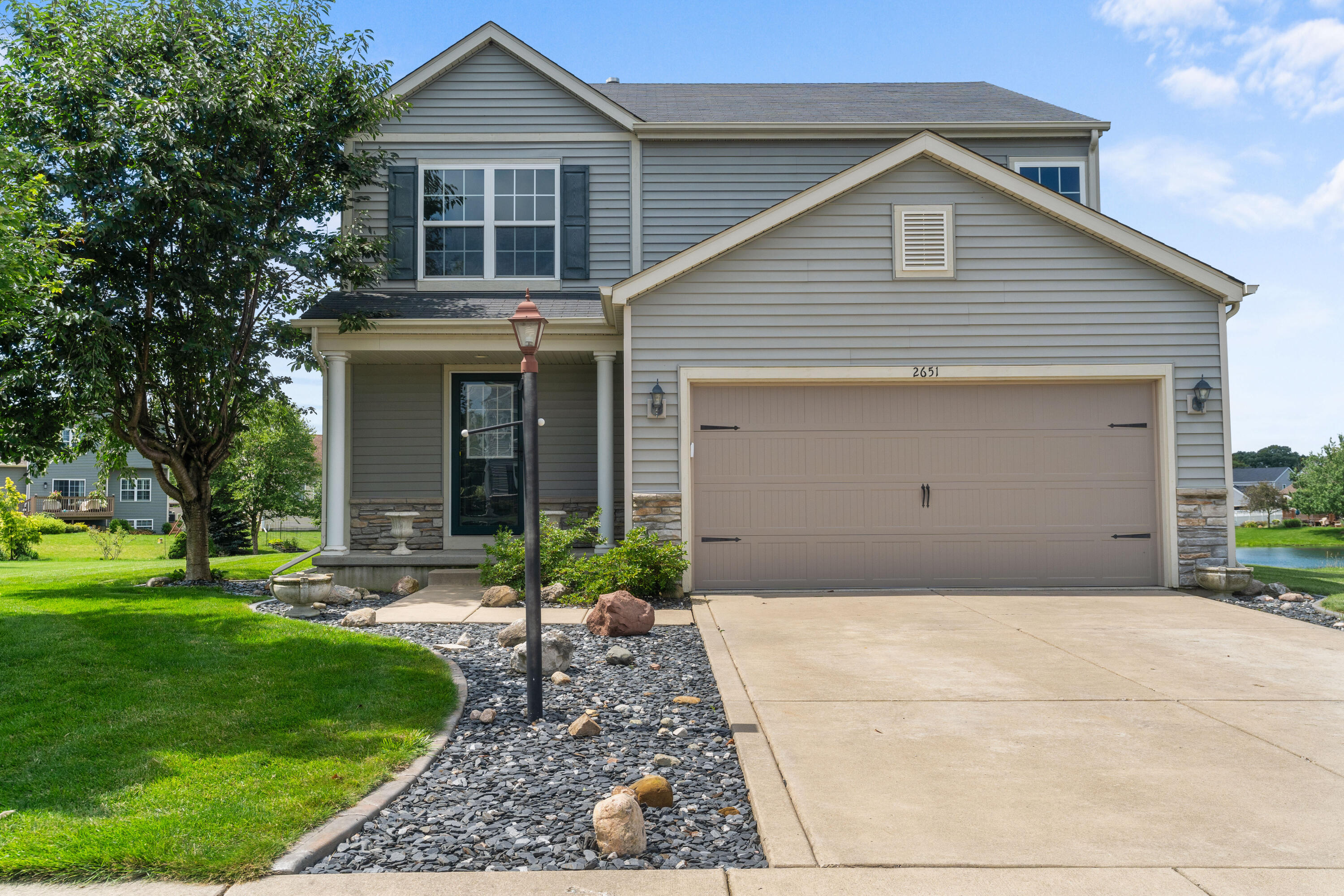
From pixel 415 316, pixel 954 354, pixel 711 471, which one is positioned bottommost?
pixel 711 471

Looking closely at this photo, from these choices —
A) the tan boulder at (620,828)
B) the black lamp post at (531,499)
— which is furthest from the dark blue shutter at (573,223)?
the tan boulder at (620,828)

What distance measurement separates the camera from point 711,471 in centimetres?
877

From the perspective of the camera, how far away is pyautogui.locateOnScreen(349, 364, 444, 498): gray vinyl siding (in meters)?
10.8

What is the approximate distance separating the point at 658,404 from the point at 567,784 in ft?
17.7

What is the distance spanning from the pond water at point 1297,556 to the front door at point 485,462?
1374 cm

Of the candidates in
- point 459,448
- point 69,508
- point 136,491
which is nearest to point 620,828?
point 459,448

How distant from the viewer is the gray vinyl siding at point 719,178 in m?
11.2

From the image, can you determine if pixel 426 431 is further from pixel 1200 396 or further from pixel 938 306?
pixel 1200 396

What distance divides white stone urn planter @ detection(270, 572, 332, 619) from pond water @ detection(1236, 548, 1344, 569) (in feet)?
52.5

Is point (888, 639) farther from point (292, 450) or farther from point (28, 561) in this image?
point (292, 450)

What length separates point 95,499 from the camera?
118 feet

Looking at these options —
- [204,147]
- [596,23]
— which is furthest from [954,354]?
[204,147]

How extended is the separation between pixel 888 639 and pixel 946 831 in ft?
10.9

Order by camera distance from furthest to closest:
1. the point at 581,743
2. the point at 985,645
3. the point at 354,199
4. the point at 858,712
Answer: the point at 354,199
the point at 985,645
the point at 858,712
the point at 581,743
